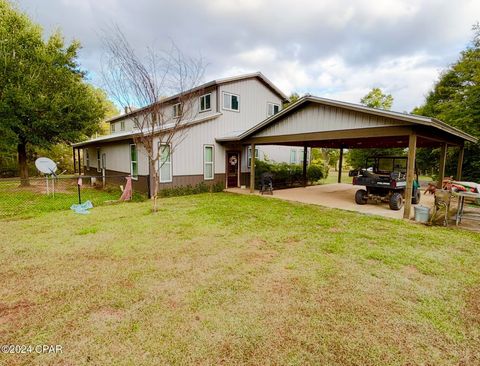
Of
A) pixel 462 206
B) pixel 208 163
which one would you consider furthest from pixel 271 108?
pixel 462 206

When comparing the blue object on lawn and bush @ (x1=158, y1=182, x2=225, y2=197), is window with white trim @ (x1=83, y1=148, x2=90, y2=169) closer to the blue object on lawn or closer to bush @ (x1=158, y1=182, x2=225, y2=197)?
bush @ (x1=158, y1=182, x2=225, y2=197)

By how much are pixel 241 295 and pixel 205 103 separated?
12.1m

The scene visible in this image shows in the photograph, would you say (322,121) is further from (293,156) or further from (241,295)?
(293,156)

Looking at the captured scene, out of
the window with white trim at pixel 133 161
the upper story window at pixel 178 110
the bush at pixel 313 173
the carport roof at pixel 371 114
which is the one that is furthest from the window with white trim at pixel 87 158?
the bush at pixel 313 173

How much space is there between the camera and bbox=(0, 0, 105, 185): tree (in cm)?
1111

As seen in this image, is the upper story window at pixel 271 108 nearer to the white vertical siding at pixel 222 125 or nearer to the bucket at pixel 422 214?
the white vertical siding at pixel 222 125

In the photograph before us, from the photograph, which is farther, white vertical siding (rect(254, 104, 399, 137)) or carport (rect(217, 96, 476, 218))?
white vertical siding (rect(254, 104, 399, 137))

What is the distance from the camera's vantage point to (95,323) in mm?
2658

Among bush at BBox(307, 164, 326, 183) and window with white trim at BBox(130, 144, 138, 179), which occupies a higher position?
window with white trim at BBox(130, 144, 138, 179)

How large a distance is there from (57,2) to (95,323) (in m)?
12.7

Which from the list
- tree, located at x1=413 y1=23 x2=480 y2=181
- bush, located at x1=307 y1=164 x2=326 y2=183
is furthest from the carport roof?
bush, located at x1=307 y1=164 x2=326 y2=183

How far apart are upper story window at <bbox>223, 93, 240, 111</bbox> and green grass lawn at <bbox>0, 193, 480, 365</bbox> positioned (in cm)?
885

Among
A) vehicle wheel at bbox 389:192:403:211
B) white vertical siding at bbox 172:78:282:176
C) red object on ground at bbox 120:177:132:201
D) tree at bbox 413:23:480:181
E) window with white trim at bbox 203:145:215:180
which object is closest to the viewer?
vehicle wheel at bbox 389:192:403:211

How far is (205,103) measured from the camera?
13578 millimetres
